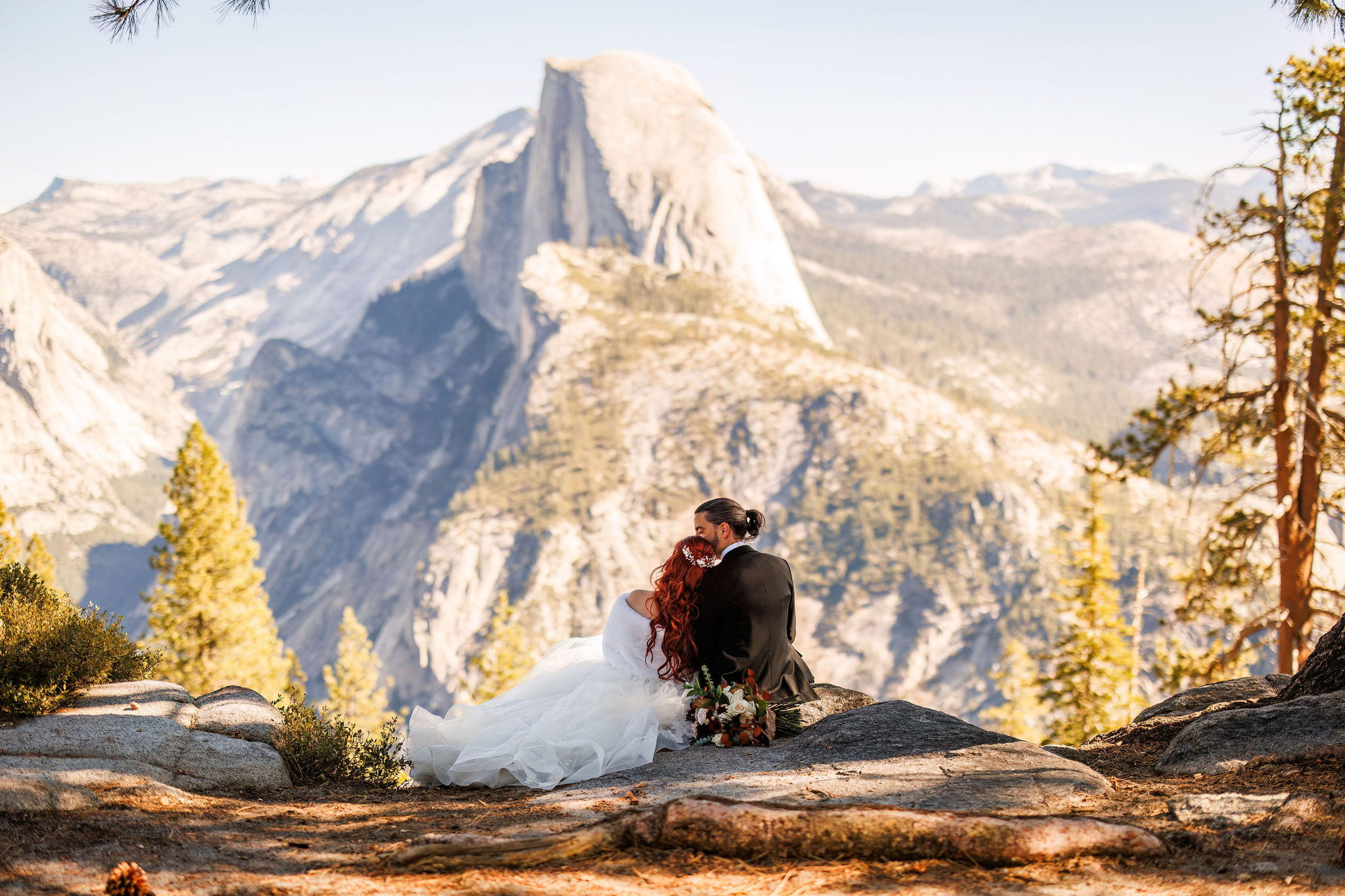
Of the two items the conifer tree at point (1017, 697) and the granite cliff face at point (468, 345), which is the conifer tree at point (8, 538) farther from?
the granite cliff face at point (468, 345)

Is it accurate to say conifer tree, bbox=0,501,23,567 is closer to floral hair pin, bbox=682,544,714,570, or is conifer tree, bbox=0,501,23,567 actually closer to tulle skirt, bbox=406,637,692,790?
tulle skirt, bbox=406,637,692,790

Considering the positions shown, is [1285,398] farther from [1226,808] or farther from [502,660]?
[502,660]

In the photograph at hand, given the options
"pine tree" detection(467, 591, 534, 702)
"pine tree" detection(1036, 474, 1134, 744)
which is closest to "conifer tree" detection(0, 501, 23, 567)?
"pine tree" detection(467, 591, 534, 702)

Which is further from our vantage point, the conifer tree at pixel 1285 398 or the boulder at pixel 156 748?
the conifer tree at pixel 1285 398

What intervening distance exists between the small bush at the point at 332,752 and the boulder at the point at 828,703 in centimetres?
305

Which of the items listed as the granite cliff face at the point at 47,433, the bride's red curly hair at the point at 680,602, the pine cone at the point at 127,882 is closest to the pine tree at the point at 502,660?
the bride's red curly hair at the point at 680,602

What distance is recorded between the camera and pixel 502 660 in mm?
33625

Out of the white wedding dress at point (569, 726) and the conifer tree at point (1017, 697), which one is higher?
the white wedding dress at point (569, 726)

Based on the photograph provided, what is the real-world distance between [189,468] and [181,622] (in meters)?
4.43

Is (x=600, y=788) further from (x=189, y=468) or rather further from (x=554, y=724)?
(x=189, y=468)

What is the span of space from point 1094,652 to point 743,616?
1956 cm

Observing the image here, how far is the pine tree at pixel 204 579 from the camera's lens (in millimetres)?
23344

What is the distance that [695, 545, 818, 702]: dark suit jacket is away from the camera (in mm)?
6301

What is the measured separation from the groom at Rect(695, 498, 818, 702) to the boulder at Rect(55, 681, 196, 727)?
3898mm
